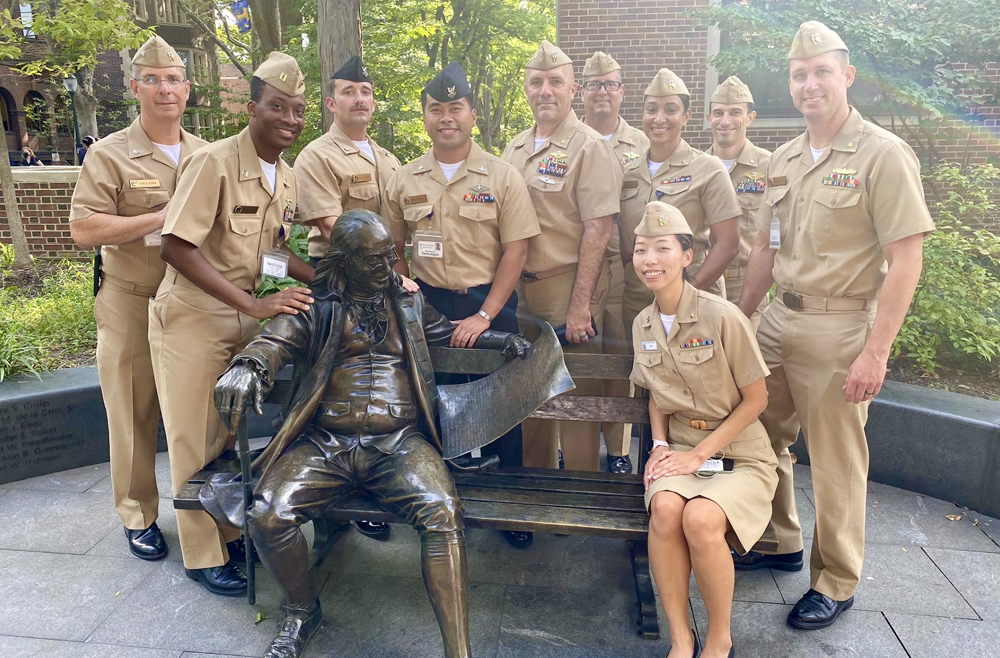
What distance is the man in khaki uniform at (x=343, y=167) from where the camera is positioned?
408 cm

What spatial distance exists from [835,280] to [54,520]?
4.32 meters

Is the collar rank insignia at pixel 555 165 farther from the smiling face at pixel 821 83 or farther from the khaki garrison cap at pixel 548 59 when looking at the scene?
the smiling face at pixel 821 83

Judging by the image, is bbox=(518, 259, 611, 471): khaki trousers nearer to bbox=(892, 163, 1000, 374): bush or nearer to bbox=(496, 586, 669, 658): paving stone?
bbox=(496, 586, 669, 658): paving stone

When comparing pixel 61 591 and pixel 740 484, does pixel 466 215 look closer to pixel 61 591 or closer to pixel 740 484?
pixel 740 484

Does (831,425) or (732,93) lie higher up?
(732,93)

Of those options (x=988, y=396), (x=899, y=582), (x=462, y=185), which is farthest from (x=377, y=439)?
(x=988, y=396)

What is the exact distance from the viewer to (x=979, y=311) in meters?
5.52

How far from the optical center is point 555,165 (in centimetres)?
404

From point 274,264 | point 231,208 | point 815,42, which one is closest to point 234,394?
point 274,264

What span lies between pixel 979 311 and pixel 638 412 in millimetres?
3675

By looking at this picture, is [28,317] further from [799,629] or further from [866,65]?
[866,65]

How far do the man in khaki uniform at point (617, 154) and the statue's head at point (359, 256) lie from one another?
167cm

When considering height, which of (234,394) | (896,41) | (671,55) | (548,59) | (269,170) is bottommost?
(234,394)

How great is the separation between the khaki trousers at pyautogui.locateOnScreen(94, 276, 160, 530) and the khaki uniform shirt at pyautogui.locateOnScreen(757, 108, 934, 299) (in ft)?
10.2
